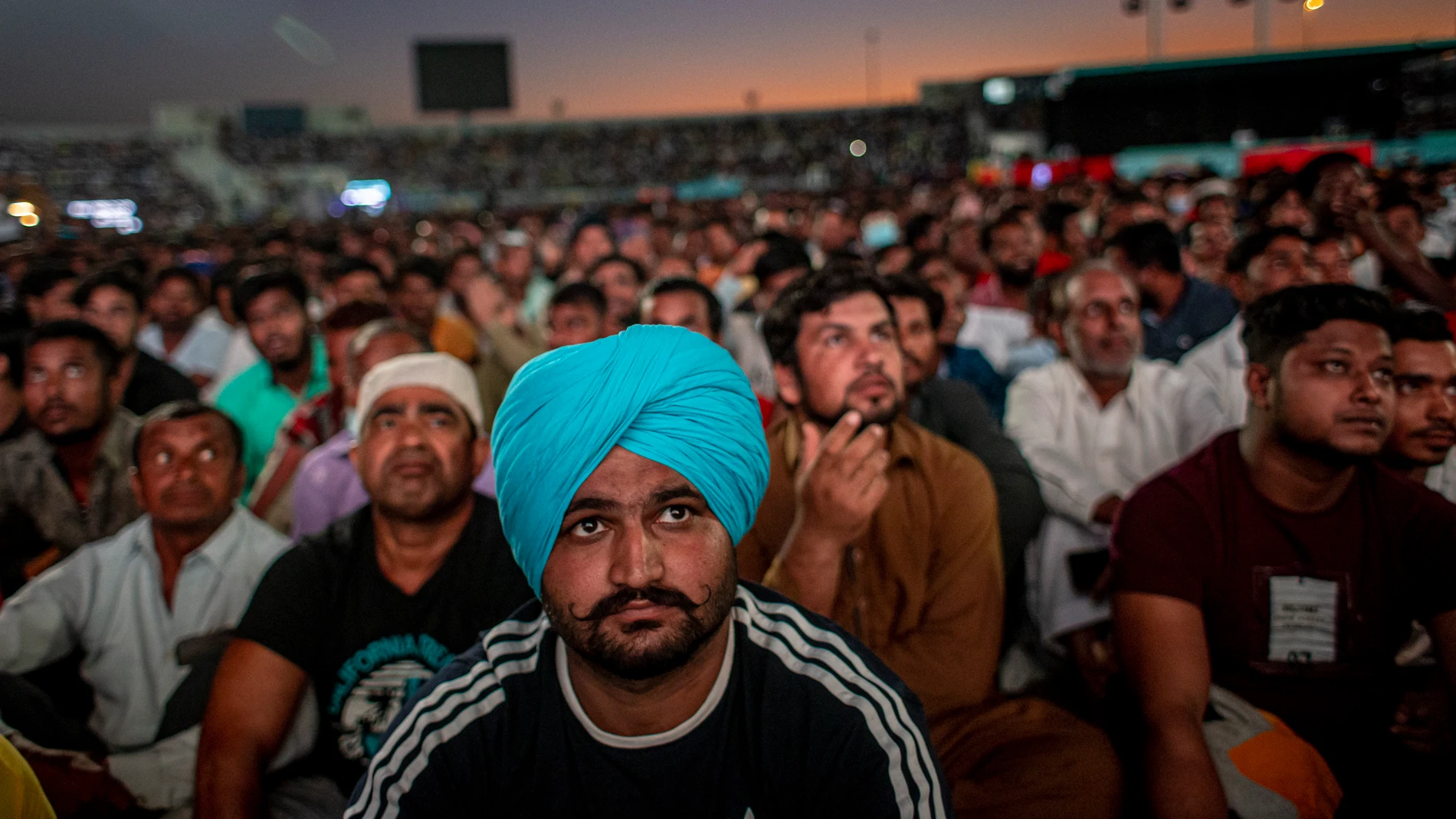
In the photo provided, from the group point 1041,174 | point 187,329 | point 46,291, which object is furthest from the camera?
point 1041,174

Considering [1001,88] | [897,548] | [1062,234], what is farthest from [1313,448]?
[1001,88]

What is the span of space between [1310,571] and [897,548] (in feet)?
3.47

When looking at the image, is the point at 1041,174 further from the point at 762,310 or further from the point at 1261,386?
the point at 1261,386

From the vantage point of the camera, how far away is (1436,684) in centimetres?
231

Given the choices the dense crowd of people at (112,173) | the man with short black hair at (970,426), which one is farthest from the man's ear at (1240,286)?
the dense crowd of people at (112,173)

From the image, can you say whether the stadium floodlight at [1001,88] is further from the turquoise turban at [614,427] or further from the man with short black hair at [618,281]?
the turquoise turban at [614,427]

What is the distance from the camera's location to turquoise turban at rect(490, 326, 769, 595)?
142cm

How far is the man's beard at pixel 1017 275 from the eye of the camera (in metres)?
6.63

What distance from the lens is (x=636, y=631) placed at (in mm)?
1371

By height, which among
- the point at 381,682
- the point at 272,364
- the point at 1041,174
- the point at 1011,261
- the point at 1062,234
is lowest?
the point at 381,682

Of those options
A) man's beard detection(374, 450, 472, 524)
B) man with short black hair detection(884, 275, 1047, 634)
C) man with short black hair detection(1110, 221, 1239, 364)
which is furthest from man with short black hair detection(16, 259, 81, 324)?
man with short black hair detection(1110, 221, 1239, 364)

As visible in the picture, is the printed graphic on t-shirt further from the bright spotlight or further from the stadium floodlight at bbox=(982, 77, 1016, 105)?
the stadium floodlight at bbox=(982, 77, 1016, 105)

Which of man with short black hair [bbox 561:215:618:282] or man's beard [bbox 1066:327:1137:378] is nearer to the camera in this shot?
man's beard [bbox 1066:327:1137:378]

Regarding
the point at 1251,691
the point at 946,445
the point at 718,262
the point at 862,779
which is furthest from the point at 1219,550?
the point at 718,262
